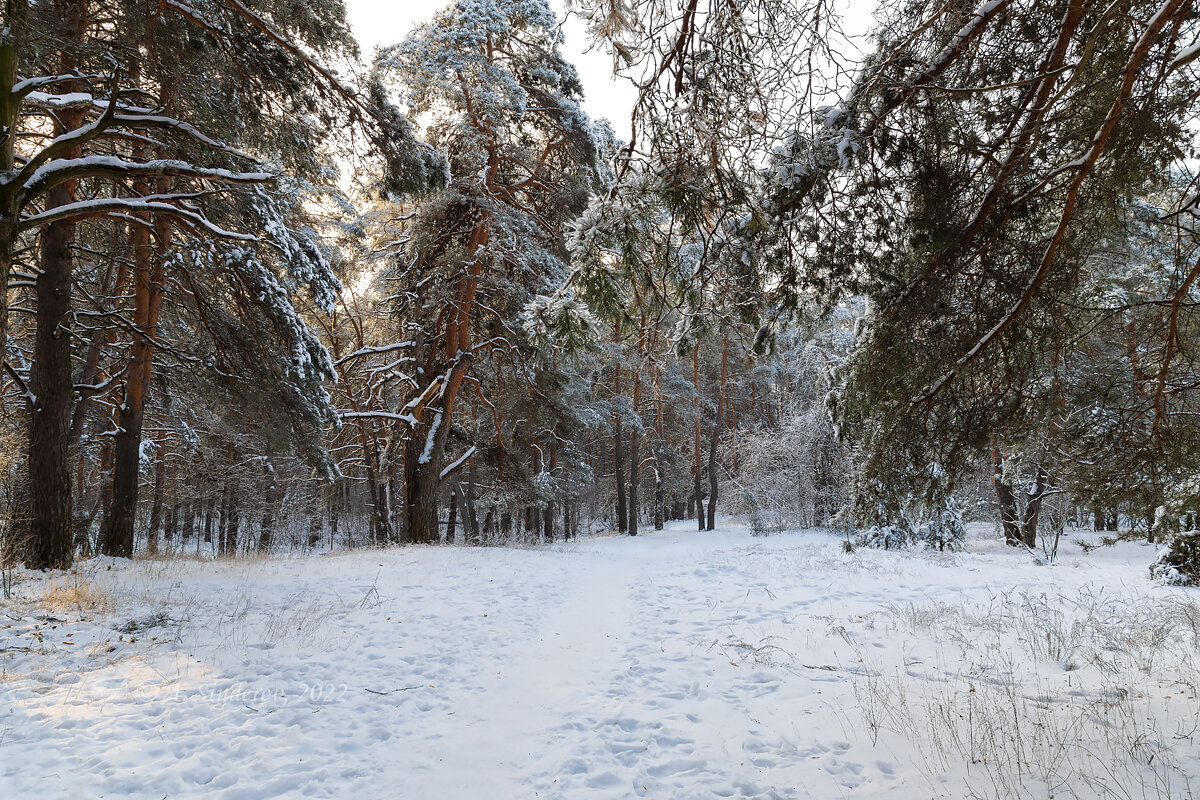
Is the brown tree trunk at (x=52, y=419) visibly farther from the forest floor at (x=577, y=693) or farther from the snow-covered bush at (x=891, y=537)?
the snow-covered bush at (x=891, y=537)

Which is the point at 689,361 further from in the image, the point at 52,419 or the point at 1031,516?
the point at 1031,516

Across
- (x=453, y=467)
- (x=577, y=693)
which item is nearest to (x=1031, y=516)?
(x=453, y=467)

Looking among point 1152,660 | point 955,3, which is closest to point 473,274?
point 955,3

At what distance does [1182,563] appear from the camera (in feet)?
24.4

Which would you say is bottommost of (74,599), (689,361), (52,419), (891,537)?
(891,537)

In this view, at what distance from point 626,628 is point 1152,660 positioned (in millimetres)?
4396

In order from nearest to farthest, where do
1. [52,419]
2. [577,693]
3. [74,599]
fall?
[577,693]
[74,599]
[52,419]

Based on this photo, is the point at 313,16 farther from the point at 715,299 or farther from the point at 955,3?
the point at 955,3

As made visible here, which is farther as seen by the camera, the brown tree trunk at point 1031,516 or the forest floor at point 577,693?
the brown tree trunk at point 1031,516

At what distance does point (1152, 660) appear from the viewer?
12.9ft

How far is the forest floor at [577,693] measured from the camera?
110 inches

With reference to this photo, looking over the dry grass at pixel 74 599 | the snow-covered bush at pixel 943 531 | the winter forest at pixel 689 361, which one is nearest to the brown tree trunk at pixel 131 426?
the winter forest at pixel 689 361

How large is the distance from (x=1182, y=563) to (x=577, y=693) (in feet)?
29.0

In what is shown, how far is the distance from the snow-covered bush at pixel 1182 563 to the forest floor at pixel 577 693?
0.66 m
